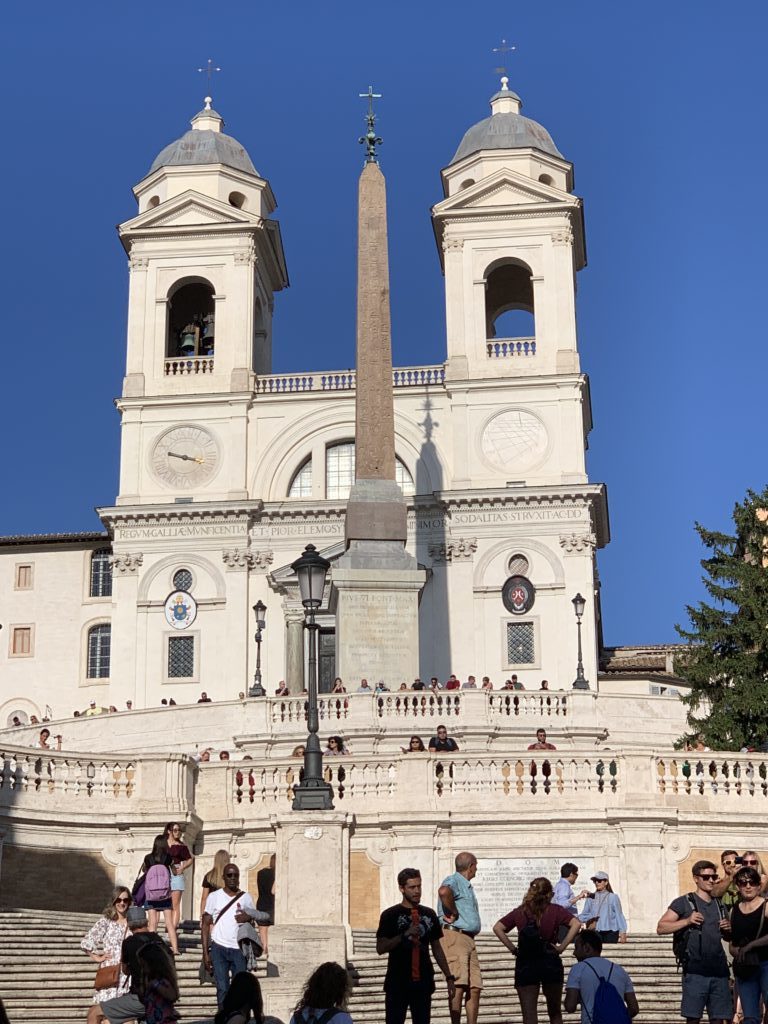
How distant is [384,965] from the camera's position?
19.5 metres

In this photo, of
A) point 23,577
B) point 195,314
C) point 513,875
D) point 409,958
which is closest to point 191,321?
point 195,314

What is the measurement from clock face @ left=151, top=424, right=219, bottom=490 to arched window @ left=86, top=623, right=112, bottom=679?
19.5 ft

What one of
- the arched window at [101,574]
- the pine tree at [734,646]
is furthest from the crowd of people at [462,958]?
the arched window at [101,574]

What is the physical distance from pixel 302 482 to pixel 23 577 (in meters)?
10.5

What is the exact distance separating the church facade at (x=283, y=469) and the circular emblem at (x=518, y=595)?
0.07 m

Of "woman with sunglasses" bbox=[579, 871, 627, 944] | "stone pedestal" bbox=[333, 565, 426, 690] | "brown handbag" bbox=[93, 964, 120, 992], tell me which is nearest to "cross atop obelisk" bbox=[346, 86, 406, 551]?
"stone pedestal" bbox=[333, 565, 426, 690]

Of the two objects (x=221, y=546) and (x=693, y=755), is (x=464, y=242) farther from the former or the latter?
(x=693, y=755)

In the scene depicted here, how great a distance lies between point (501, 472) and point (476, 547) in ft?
8.93

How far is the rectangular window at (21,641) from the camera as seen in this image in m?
62.2

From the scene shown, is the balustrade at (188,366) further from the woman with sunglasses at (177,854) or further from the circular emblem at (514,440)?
the woman with sunglasses at (177,854)

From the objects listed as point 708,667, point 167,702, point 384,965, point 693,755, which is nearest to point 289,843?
point 384,965

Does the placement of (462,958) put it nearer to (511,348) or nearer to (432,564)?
(432,564)

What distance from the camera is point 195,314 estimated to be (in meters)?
64.8

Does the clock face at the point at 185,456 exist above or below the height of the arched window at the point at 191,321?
below
